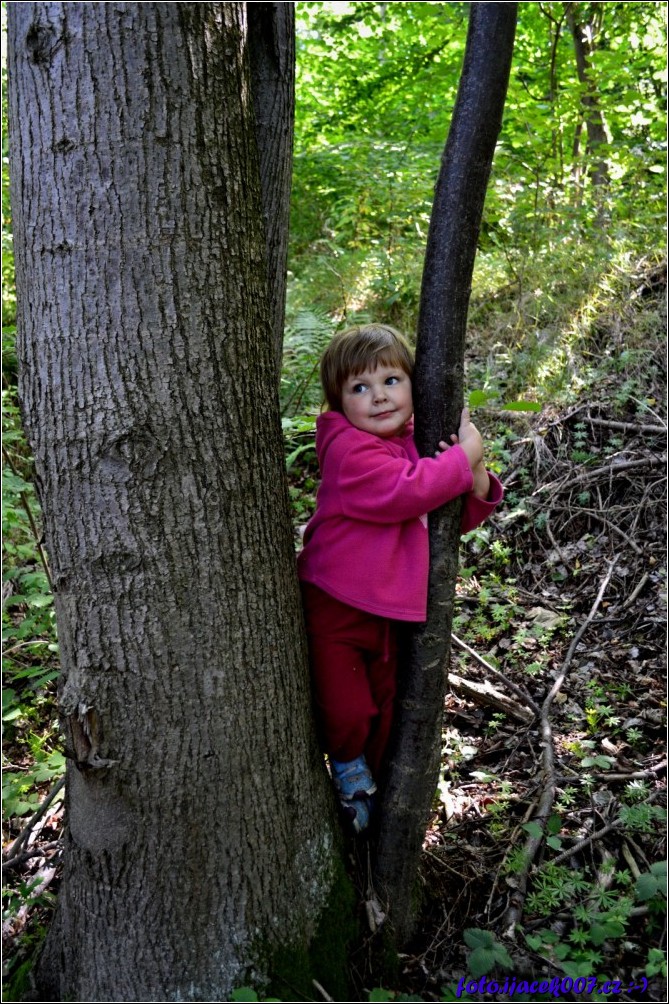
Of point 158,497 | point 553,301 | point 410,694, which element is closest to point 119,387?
point 158,497

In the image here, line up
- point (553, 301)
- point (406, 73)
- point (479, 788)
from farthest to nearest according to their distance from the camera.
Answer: point (406, 73)
point (553, 301)
point (479, 788)

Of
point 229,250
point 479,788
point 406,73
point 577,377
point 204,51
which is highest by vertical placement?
point 406,73

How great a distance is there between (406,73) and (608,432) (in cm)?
512

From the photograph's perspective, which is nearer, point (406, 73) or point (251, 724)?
point (251, 724)

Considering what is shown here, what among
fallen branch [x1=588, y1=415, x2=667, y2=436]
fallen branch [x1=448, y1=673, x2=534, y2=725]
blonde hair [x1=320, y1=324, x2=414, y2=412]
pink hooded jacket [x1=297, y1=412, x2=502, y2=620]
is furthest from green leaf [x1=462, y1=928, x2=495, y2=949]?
fallen branch [x1=588, y1=415, x2=667, y2=436]

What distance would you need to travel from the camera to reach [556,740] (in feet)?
10.7

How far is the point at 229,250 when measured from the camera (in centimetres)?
184

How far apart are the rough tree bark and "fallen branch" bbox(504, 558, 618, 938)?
0.34 m

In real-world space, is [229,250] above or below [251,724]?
above

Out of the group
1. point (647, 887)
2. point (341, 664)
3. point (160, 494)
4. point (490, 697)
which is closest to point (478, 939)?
point (647, 887)

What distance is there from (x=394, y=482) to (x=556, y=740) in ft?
5.49

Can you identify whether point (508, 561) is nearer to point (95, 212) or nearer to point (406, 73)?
point (95, 212)

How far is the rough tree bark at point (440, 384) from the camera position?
2.13m

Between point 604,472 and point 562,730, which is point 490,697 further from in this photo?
point 604,472
